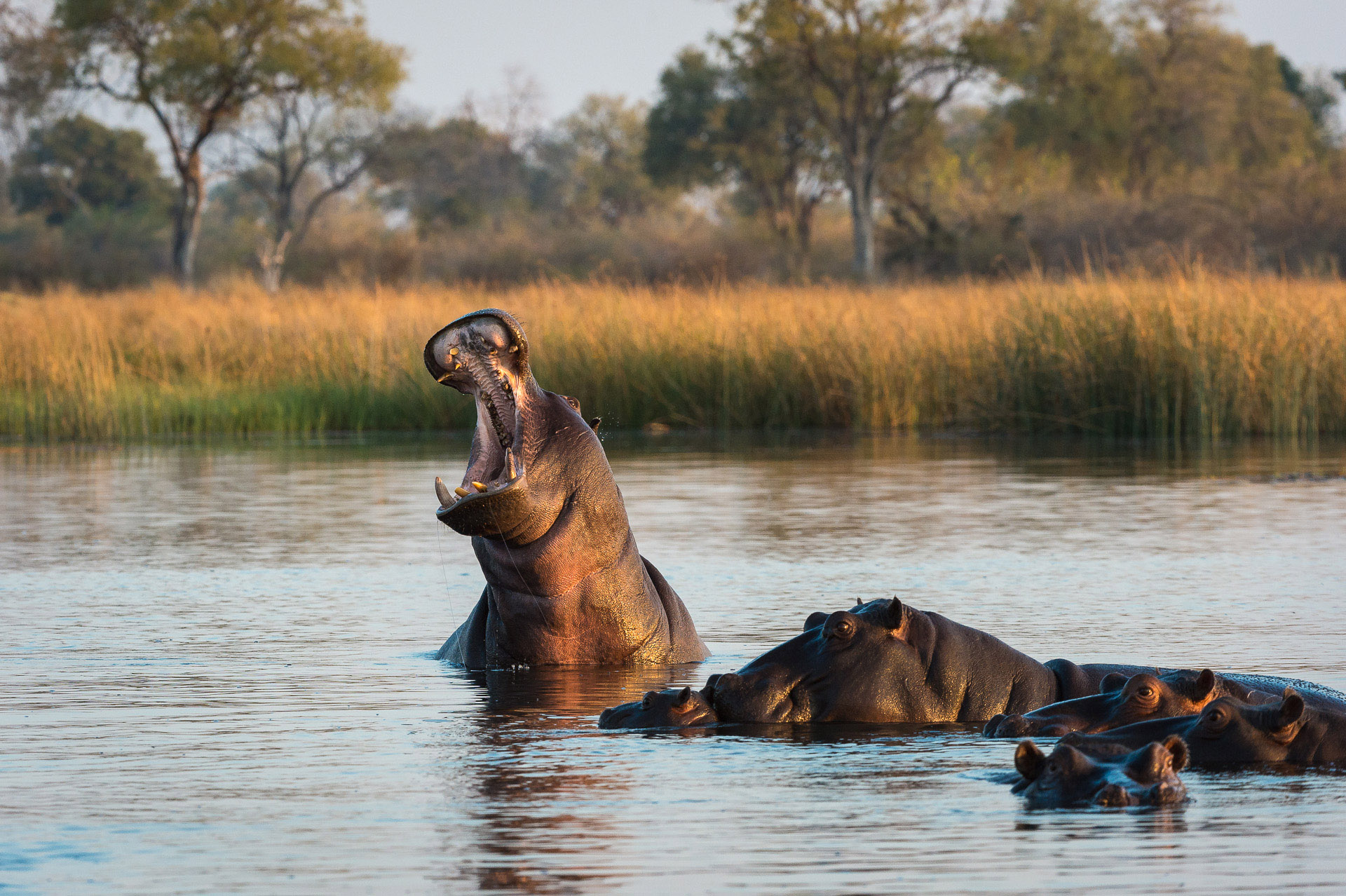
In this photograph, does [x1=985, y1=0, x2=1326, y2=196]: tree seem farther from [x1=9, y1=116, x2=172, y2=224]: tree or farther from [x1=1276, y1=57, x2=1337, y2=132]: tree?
[x1=9, y1=116, x2=172, y2=224]: tree

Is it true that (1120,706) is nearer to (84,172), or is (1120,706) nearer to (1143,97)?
(1143,97)

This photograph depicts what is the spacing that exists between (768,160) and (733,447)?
110 ft

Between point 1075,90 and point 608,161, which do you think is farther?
point 608,161

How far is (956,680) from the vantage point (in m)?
4.02

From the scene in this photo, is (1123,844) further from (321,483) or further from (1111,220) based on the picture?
(1111,220)

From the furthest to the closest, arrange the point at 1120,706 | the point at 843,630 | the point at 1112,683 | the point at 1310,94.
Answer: the point at 1310,94, the point at 1112,683, the point at 843,630, the point at 1120,706

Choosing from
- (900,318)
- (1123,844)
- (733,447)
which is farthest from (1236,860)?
(900,318)

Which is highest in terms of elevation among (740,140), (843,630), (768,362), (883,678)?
(740,140)

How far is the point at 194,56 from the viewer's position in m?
39.8

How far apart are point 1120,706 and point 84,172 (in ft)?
173

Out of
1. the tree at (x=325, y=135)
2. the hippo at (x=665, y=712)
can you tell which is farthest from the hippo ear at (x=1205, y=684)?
the tree at (x=325, y=135)

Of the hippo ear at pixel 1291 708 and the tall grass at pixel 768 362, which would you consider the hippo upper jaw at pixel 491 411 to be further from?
the tall grass at pixel 768 362

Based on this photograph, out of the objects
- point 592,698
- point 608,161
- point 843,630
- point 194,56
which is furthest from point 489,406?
point 608,161

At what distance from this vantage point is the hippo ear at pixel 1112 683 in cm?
394
